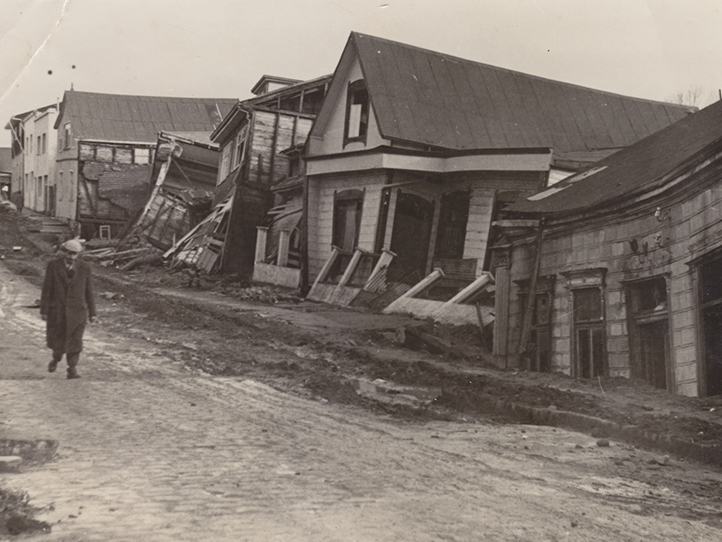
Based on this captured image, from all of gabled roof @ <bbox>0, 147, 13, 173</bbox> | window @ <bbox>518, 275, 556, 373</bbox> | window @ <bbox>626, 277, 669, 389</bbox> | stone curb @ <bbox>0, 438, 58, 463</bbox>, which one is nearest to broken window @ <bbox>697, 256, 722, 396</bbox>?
window @ <bbox>626, 277, 669, 389</bbox>

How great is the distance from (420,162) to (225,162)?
12035 millimetres

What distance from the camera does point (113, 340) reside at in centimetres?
1193

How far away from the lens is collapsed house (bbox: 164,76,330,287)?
73.5ft

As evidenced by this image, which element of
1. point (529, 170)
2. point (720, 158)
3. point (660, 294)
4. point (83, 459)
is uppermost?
point (529, 170)

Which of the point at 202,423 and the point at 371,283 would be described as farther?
the point at 371,283

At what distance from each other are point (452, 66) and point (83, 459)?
674 inches

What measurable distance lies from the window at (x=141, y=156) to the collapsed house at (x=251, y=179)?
8173 millimetres

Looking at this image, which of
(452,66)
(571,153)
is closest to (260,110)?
(452,66)

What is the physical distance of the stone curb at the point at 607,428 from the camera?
6551 millimetres

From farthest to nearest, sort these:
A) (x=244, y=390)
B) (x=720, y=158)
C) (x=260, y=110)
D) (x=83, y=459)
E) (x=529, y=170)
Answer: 1. (x=260, y=110)
2. (x=529, y=170)
3. (x=244, y=390)
4. (x=720, y=158)
5. (x=83, y=459)

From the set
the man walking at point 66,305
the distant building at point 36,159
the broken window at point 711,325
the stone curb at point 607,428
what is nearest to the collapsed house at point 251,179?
the man walking at point 66,305

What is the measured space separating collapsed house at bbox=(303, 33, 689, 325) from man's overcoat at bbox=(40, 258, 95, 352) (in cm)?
795

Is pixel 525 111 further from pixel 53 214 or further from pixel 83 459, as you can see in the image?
pixel 53 214

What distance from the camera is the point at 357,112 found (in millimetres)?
19703
